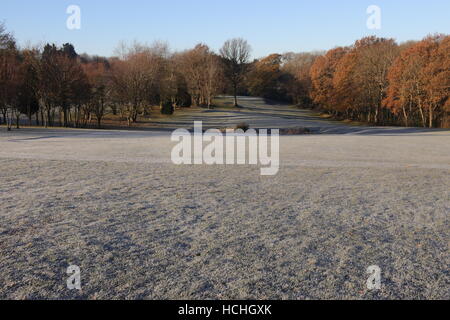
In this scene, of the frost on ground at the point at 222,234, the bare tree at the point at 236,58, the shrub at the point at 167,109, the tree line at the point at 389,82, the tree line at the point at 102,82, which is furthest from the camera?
the bare tree at the point at 236,58

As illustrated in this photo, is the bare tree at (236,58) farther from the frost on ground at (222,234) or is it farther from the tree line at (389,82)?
the frost on ground at (222,234)

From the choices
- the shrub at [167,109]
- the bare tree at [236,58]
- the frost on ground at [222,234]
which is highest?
the bare tree at [236,58]

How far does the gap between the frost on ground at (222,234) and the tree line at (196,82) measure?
1144 inches

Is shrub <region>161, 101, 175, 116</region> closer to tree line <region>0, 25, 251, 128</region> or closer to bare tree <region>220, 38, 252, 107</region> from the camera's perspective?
Answer: tree line <region>0, 25, 251, 128</region>

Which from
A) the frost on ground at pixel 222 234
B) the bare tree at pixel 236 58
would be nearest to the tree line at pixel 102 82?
the bare tree at pixel 236 58

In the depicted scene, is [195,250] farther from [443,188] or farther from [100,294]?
[443,188]

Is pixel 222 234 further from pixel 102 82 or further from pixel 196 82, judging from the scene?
pixel 196 82

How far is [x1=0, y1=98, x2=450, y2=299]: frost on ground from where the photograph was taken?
420 cm

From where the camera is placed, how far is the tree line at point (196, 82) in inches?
1544

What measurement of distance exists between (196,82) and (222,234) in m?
63.2

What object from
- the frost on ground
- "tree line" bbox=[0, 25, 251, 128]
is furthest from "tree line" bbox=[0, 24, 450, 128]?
the frost on ground

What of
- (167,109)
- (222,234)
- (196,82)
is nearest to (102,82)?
(167,109)

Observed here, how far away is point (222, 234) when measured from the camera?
589 cm

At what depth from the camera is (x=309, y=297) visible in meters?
3.96
